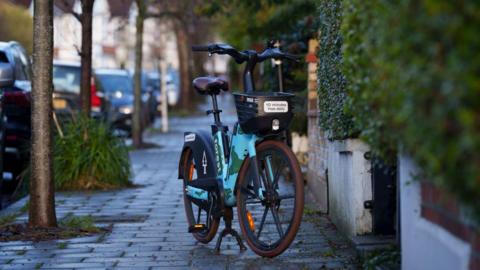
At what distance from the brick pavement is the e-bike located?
0.57ft

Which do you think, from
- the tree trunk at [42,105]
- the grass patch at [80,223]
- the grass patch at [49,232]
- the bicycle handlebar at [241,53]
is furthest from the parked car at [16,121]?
the bicycle handlebar at [241,53]

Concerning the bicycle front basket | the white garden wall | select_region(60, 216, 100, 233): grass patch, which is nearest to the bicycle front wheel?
the bicycle front basket

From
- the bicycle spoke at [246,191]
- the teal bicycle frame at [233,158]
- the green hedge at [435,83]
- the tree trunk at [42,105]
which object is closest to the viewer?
the green hedge at [435,83]

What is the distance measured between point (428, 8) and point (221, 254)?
4.18 metres

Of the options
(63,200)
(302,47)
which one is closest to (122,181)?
(63,200)

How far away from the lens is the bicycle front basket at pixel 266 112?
21.1 feet

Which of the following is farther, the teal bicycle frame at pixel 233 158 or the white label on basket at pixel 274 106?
the teal bicycle frame at pixel 233 158

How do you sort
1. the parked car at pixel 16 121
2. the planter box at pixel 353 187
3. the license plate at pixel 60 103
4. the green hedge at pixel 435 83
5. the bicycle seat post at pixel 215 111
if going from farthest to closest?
1. the license plate at pixel 60 103
2. the parked car at pixel 16 121
3. the bicycle seat post at pixel 215 111
4. the planter box at pixel 353 187
5. the green hedge at pixel 435 83

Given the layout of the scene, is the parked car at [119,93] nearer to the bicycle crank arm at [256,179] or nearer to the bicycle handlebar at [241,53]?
the bicycle handlebar at [241,53]

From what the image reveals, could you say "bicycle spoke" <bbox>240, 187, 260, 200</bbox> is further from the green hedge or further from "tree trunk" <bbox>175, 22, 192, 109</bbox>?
"tree trunk" <bbox>175, 22, 192, 109</bbox>

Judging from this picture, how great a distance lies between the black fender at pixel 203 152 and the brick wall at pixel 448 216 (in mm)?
2567

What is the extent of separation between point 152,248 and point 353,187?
5.10 feet

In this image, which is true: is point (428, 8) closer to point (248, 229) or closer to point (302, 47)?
point (248, 229)

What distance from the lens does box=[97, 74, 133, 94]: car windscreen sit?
24750 millimetres
